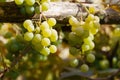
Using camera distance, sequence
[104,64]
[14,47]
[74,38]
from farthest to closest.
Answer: [104,64] → [14,47] → [74,38]

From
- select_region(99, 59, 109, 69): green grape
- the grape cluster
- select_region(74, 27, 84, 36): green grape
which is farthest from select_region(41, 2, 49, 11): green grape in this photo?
select_region(99, 59, 109, 69): green grape

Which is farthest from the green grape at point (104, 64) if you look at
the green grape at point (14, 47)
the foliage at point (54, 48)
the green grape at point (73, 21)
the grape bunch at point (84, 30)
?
the green grape at point (73, 21)

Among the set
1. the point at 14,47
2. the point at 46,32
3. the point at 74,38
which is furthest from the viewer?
the point at 14,47

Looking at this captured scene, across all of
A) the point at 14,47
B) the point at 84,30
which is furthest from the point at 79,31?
the point at 14,47

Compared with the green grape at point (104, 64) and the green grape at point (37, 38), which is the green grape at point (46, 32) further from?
the green grape at point (104, 64)

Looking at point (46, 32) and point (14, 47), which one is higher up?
point (46, 32)

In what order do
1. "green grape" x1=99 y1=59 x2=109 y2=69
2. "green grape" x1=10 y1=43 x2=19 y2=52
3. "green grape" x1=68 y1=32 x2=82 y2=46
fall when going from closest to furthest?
1. "green grape" x1=68 y1=32 x2=82 y2=46
2. "green grape" x1=10 y1=43 x2=19 y2=52
3. "green grape" x1=99 y1=59 x2=109 y2=69

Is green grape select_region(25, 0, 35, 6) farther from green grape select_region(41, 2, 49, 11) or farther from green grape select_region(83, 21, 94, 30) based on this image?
green grape select_region(83, 21, 94, 30)

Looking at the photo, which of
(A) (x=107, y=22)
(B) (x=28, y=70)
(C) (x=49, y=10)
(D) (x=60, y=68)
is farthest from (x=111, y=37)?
(C) (x=49, y=10)

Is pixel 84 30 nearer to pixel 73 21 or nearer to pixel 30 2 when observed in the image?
pixel 73 21
